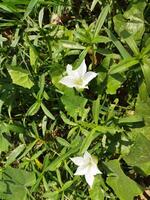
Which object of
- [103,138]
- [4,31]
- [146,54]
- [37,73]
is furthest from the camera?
[4,31]

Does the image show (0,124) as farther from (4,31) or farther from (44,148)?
(4,31)

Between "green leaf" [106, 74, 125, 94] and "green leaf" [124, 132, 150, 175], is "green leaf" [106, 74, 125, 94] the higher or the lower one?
the higher one

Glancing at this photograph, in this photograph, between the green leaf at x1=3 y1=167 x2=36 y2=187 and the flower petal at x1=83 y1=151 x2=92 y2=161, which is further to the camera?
the green leaf at x1=3 y1=167 x2=36 y2=187

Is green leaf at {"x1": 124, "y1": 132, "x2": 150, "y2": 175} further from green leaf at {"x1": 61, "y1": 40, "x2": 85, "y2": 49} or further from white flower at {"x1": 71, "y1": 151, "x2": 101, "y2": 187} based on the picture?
green leaf at {"x1": 61, "y1": 40, "x2": 85, "y2": 49}

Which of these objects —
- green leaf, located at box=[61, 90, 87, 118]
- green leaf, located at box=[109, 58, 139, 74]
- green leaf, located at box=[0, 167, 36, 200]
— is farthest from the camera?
green leaf, located at box=[0, 167, 36, 200]

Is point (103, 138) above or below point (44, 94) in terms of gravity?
below

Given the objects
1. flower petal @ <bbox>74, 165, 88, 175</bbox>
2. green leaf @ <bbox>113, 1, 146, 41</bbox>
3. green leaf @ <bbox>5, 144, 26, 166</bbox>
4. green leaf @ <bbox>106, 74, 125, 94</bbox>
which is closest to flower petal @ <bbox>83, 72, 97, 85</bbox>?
green leaf @ <bbox>106, 74, 125, 94</bbox>

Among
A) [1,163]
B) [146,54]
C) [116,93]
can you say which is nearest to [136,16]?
[146,54]
